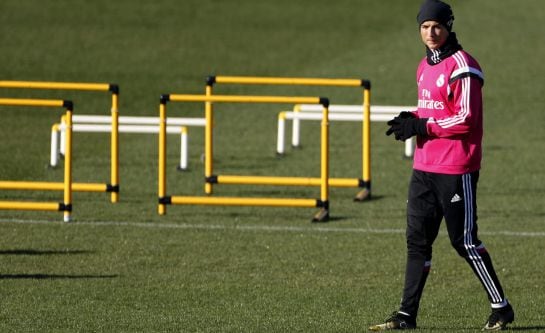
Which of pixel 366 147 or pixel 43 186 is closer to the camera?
pixel 43 186

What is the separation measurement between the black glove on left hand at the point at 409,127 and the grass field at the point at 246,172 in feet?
4.61

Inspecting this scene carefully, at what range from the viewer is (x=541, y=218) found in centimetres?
1541

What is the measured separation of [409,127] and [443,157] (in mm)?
303

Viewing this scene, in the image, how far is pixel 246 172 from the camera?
19219 millimetres

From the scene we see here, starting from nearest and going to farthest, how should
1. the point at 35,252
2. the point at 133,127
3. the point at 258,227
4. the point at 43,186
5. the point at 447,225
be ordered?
the point at 447,225 → the point at 35,252 → the point at 258,227 → the point at 43,186 → the point at 133,127

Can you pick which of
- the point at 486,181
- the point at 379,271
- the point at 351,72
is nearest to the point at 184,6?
the point at 351,72

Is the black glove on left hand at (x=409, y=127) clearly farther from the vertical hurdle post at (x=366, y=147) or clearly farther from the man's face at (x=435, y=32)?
the vertical hurdle post at (x=366, y=147)

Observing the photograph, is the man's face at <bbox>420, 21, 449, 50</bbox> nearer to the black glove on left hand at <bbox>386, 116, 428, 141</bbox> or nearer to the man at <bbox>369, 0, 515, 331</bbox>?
the man at <bbox>369, 0, 515, 331</bbox>

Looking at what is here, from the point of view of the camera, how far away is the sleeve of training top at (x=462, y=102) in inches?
360

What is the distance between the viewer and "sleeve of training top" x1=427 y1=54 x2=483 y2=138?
30.0 ft

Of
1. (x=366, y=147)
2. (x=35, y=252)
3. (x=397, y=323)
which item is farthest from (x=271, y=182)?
(x=397, y=323)

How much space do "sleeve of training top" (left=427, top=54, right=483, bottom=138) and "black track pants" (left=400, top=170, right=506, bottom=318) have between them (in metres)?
0.33

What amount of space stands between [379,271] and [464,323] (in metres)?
2.40

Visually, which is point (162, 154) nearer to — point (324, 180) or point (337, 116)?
point (324, 180)
